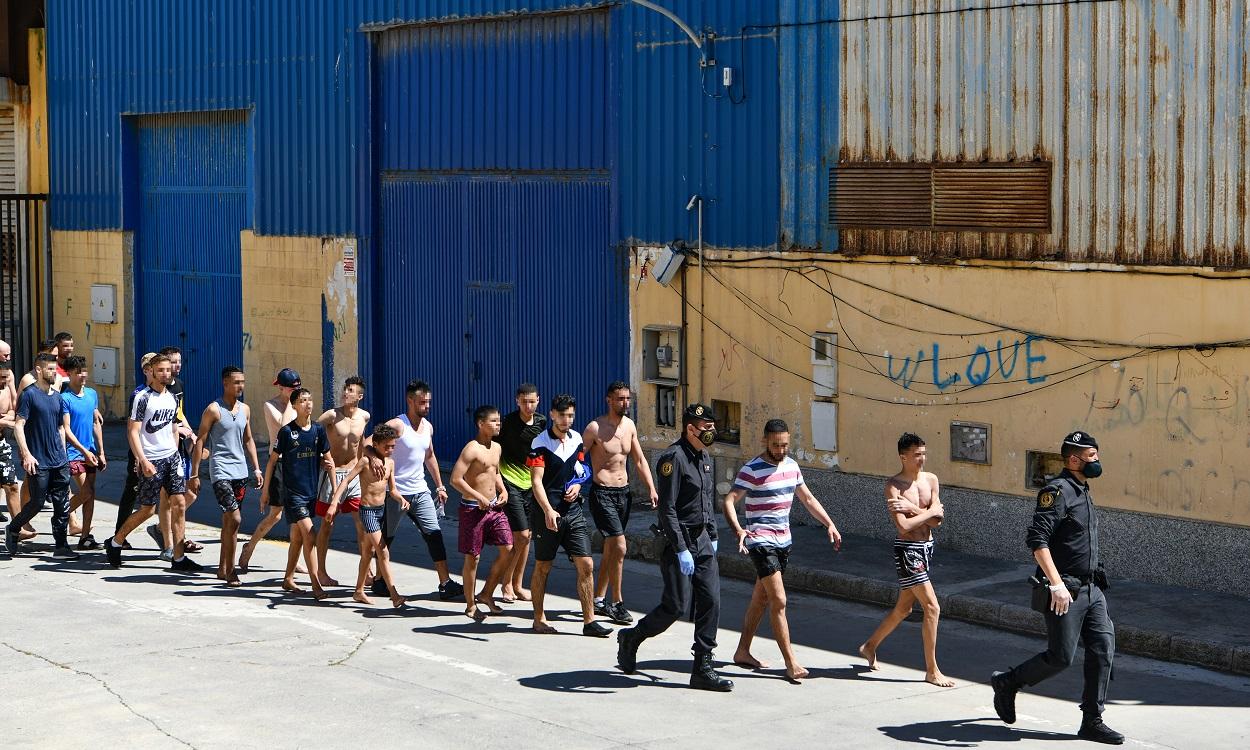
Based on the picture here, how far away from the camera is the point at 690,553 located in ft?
36.2

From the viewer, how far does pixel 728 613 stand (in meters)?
13.5

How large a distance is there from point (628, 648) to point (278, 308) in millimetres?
13802

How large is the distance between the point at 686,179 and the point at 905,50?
296cm

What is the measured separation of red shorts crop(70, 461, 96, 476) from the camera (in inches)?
627

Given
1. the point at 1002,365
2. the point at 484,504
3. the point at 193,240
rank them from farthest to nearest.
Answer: the point at 193,240 < the point at 1002,365 < the point at 484,504

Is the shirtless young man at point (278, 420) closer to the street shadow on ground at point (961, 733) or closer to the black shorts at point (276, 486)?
the black shorts at point (276, 486)

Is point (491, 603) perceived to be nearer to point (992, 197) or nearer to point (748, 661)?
point (748, 661)

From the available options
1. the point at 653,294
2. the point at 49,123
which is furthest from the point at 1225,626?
the point at 49,123

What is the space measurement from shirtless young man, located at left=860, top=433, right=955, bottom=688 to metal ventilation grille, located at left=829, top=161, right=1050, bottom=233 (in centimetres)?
428

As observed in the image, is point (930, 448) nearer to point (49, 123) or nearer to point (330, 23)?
point (330, 23)

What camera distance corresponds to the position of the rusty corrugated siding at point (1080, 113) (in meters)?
13.6

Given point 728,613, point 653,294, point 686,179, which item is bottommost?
point 728,613

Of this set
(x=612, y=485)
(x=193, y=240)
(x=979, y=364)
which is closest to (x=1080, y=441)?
(x=612, y=485)

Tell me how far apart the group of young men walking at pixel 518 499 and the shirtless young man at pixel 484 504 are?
0.01 metres
